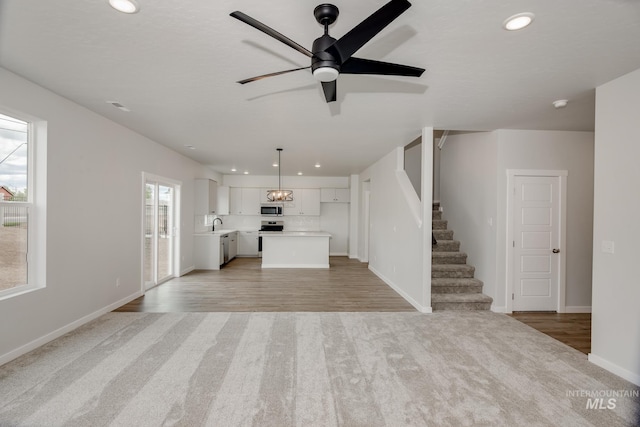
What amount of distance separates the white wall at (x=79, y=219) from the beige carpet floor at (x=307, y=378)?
1.02 feet

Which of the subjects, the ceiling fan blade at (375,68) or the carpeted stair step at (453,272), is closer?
the ceiling fan blade at (375,68)

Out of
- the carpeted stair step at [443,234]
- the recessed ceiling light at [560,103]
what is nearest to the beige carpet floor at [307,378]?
the carpeted stair step at [443,234]

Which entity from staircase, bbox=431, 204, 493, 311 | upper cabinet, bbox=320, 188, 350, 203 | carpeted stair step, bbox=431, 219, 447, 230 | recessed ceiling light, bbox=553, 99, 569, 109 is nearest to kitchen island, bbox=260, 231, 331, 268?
upper cabinet, bbox=320, 188, 350, 203

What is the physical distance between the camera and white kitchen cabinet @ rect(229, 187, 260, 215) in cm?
Result: 935

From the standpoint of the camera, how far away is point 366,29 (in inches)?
58.8

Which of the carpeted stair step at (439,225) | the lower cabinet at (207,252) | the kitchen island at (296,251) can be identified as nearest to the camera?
the carpeted stair step at (439,225)

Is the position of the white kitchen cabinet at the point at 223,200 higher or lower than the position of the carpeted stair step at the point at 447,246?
higher

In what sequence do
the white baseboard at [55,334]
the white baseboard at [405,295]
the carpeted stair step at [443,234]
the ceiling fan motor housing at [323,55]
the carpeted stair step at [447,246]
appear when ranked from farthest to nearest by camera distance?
the carpeted stair step at [443,234]
the carpeted stair step at [447,246]
the white baseboard at [405,295]
the white baseboard at [55,334]
the ceiling fan motor housing at [323,55]

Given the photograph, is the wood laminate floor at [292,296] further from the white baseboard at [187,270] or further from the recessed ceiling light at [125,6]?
the recessed ceiling light at [125,6]

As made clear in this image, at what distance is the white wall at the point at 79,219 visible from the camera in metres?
2.84

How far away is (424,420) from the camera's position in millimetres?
2002

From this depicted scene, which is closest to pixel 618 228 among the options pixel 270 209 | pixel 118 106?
pixel 118 106

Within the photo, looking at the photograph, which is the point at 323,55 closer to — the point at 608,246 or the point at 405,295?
the point at 608,246

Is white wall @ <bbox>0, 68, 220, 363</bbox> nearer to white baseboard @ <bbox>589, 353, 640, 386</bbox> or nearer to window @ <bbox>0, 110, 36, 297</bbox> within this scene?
window @ <bbox>0, 110, 36, 297</bbox>
